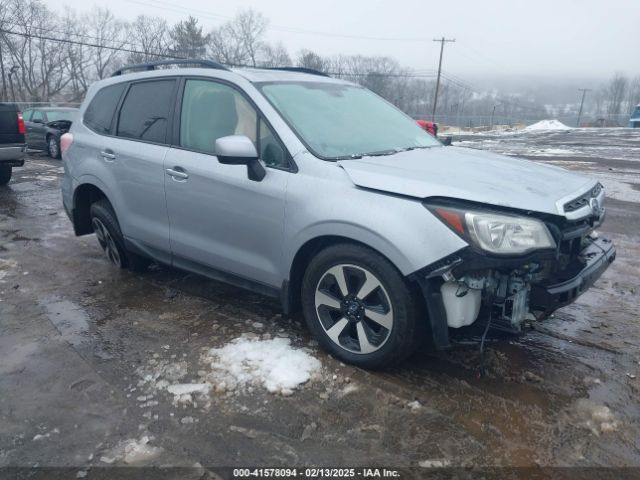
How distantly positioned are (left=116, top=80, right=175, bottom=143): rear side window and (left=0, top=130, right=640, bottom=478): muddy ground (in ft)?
4.55

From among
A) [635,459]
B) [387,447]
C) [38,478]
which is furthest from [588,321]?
[38,478]

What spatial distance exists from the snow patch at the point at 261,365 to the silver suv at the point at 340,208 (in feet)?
0.79

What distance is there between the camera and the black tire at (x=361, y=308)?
9.50 feet

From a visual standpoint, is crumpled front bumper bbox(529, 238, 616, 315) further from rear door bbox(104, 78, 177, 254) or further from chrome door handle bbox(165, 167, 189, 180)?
rear door bbox(104, 78, 177, 254)

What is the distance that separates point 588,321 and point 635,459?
1.67 metres

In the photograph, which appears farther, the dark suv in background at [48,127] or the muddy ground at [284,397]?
the dark suv in background at [48,127]

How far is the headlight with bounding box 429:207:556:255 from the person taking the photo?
2.64 meters

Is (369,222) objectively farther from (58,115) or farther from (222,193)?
(58,115)

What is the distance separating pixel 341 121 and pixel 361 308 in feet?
4.66

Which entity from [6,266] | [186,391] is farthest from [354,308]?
[6,266]

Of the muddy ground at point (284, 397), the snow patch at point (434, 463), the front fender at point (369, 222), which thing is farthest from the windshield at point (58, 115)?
the snow patch at point (434, 463)

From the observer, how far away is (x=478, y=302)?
2818 millimetres

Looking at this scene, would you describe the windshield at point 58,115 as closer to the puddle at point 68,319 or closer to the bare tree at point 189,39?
the puddle at point 68,319

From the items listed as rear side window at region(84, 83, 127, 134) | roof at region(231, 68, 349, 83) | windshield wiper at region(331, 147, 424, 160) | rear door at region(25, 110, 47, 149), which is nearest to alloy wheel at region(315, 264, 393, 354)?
windshield wiper at region(331, 147, 424, 160)
